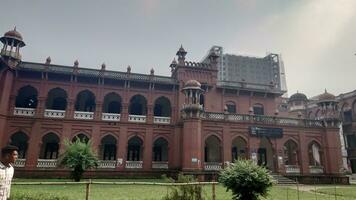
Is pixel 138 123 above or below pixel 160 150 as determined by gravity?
above

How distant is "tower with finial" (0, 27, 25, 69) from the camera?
22938 millimetres

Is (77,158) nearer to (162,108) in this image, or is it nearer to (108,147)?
(108,147)

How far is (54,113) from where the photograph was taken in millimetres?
24891

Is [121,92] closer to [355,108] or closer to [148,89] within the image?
[148,89]

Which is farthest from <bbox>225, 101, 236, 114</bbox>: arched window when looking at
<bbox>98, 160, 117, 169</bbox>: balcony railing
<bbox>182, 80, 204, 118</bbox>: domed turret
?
<bbox>98, 160, 117, 169</bbox>: balcony railing

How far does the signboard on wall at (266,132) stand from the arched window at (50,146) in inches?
703

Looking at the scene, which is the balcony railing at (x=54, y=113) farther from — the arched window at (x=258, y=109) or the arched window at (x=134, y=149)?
the arched window at (x=258, y=109)

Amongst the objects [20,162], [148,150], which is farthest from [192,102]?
[20,162]

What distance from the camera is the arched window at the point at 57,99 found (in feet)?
86.6

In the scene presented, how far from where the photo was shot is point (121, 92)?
1060 inches

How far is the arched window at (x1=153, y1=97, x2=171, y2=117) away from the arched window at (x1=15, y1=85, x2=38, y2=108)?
11400 millimetres

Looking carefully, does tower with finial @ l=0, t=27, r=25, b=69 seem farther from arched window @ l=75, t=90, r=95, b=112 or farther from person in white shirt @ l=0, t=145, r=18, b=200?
person in white shirt @ l=0, t=145, r=18, b=200

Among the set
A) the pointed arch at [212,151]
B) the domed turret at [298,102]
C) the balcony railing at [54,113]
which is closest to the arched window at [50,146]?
the balcony railing at [54,113]

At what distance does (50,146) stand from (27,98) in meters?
5.02
